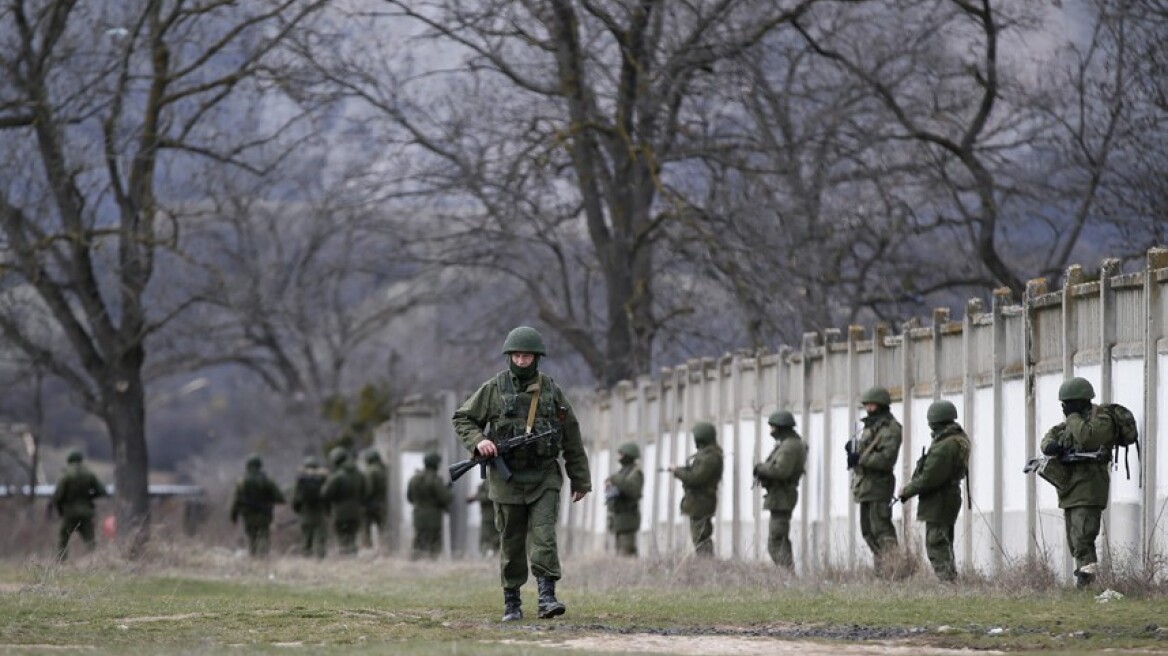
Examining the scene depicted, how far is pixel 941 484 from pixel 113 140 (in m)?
18.9

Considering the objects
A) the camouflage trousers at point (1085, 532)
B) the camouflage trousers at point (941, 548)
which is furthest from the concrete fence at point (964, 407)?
the camouflage trousers at point (941, 548)

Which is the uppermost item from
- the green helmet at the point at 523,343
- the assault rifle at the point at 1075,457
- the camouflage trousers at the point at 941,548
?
the green helmet at the point at 523,343

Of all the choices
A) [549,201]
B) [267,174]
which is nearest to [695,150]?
[549,201]

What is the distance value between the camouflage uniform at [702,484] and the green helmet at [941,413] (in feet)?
21.1

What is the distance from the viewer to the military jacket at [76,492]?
1219 inches

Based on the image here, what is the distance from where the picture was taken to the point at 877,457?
19656 mm

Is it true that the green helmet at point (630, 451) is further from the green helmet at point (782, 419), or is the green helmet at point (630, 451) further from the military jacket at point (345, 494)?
the military jacket at point (345, 494)

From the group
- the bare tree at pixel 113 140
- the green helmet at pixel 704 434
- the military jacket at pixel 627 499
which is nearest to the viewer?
the green helmet at pixel 704 434

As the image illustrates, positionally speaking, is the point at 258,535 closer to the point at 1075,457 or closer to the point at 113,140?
the point at 113,140

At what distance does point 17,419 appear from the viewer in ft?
230

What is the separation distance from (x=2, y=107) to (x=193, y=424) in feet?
423

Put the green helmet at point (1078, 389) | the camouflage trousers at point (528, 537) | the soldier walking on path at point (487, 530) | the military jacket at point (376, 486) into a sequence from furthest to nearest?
the military jacket at point (376, 486) < the soldier walking on path at point (487, 530) < the green helmet at point (1078, 389) < the camouflage trousers at point (528, 537)

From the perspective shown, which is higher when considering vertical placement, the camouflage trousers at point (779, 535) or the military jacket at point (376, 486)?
the military jacket at point (376, 486)

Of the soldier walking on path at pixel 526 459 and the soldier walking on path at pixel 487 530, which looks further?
the soldier walking on path at pixel 487 530
